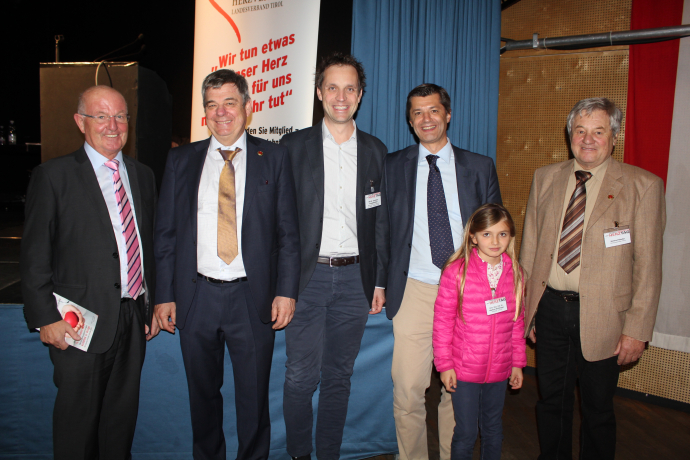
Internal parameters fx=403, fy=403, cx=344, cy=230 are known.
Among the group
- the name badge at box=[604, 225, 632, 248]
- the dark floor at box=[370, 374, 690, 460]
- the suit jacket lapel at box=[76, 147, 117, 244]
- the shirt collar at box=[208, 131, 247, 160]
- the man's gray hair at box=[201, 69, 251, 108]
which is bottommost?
the dark floor at box=[370, 374, 690, 460]

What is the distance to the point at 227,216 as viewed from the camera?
6.04 feet

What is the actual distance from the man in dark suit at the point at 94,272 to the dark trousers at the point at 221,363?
0.95 feet

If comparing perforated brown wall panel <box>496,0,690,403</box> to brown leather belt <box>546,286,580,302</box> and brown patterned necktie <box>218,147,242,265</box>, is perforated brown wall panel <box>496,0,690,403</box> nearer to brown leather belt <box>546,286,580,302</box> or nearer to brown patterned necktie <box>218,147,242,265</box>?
brown leather belt <box>546,286,580,302</box>

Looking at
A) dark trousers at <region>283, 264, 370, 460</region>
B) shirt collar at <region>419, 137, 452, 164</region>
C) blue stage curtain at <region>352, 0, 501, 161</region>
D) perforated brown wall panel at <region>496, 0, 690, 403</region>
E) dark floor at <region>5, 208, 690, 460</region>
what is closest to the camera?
dark trousers at <region>283, 264, 370, 460</region>

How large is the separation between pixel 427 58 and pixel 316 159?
1.68 m

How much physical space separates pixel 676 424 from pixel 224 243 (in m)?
3.50

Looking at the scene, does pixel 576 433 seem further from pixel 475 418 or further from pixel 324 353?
pixel 324 353

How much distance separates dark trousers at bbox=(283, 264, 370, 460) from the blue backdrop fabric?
214 millimetres

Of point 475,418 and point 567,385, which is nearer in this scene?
point 475,418

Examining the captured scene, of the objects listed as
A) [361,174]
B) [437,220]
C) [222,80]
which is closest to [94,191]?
[222,80]

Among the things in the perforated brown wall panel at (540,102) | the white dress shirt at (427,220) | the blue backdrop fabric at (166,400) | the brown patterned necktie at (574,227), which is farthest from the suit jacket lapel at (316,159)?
the perforated brown wall panel at (540,102)

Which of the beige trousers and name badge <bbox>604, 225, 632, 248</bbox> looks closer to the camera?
name badge <bbox>604, 225, 632, 248</bbox>

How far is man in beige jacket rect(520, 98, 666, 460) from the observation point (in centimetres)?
190

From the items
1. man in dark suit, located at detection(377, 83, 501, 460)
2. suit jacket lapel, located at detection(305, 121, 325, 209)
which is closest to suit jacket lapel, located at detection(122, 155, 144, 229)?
suit jacket lapel, located at detection(305, 121, 325, 209)
